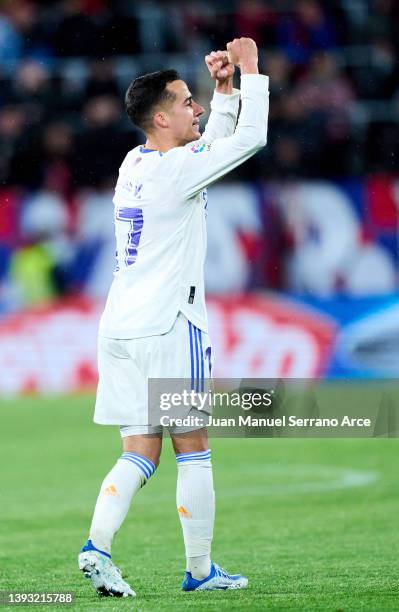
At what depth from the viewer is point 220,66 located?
5.97 m

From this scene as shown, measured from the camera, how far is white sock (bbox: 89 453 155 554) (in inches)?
212

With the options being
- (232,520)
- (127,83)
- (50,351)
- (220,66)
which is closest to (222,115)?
(220,66)

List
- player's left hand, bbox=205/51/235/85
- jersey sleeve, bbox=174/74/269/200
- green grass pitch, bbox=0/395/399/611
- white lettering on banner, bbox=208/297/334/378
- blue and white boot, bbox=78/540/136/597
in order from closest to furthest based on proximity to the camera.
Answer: blue and white boot, bbox=78/540/136/597
jersey sleeve, bbox=174/74/269/200
green grass pitch, bbox=0/395/399/611
player's left hand, bbox=205/51/235/85
white lettering on banner, bbox=208/297/334/378

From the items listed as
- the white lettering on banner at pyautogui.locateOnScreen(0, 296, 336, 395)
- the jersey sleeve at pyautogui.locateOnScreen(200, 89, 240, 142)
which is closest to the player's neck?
the jersey sleeve at pyautogui.locateOnScreen(200, 89, 240, 142)

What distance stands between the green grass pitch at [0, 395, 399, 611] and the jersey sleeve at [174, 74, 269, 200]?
1.67m

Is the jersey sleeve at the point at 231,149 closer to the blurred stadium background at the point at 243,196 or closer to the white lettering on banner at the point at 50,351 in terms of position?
the blurred stadium background at the point at 243,196

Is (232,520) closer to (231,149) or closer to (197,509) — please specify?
(197,509)

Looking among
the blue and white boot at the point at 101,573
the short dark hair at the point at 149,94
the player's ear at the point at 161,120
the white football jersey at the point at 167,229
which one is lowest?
the blue and white boot at the point at 101,573

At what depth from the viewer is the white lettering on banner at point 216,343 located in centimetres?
1531

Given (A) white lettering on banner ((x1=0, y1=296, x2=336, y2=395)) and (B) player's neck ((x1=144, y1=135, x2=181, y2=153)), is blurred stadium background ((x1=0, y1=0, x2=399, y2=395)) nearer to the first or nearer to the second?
(A) white lettering on banner ((x1=0, y1=296, x2=336, y2=395))

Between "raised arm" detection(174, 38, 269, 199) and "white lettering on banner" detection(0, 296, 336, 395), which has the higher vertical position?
"raised arm" detection(174, 38, 269, 199)

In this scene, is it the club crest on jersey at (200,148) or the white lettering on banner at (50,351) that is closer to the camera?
the club crest on jersey at (200,148)

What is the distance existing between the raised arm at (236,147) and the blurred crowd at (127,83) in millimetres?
9804

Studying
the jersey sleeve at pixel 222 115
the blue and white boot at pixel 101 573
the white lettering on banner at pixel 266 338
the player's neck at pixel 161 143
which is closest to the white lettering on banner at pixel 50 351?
the white lettering on banner at pixel 266 338
